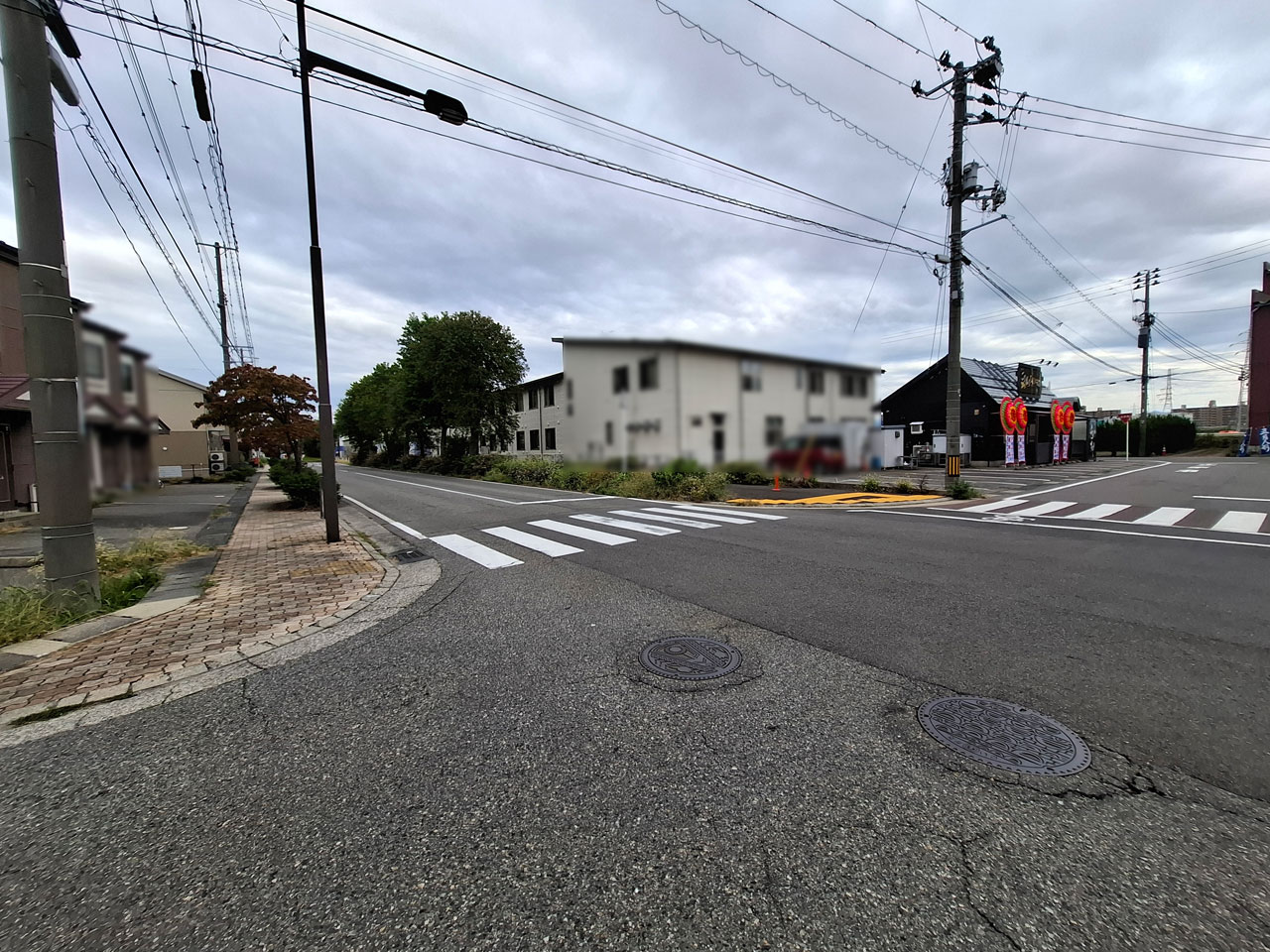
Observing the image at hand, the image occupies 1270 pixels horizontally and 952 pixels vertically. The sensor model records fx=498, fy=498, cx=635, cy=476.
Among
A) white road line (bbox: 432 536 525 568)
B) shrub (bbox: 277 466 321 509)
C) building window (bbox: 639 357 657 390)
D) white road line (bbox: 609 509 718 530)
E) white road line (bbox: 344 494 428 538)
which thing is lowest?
white road line (bbox: 344 494 428 538)

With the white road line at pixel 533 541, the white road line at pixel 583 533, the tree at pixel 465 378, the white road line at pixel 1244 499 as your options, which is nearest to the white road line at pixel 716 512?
the white road line at pixel 583 533

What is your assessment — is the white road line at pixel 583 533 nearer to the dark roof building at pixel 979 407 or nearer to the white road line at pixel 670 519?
the white road line at pixel 670 519

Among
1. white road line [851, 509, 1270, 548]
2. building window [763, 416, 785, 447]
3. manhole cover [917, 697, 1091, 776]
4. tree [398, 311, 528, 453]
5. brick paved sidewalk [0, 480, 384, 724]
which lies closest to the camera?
manhole cover [917, 697, 1091, 776]

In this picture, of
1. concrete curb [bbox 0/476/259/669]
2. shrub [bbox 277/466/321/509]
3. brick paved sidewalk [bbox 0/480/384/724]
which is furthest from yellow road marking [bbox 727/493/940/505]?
shrub [bbox 277/466/321/509]

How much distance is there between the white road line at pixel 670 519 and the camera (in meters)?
9.55

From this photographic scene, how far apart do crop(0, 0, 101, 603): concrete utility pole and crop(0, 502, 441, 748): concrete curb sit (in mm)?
2305

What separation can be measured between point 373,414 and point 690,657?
50.6 metres

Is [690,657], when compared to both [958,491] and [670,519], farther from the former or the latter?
[958,491]

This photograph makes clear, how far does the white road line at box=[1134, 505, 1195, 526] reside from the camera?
981cm

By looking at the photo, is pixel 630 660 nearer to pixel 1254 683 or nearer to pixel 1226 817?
pixel 1226 817

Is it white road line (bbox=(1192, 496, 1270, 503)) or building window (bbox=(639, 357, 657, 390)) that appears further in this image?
white road line (bbox=(1192, 496, 1270, 503))

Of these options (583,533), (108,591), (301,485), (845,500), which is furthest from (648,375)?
(301,485)

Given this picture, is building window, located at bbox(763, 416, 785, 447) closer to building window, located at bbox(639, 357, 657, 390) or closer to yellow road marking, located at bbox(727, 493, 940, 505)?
building window, located at bbox(639, 357, 657, 390)

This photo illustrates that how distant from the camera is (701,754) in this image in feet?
8.26
